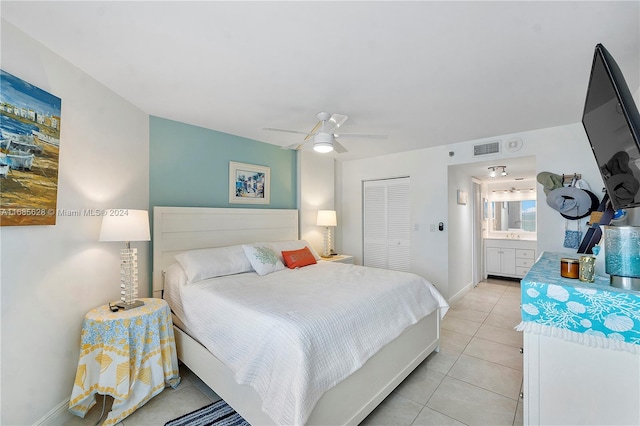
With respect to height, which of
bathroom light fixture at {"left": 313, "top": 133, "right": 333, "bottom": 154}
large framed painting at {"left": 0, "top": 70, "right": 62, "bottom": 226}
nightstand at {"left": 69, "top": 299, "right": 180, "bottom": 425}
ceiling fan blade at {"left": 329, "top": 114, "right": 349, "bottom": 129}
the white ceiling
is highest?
the white ceiling

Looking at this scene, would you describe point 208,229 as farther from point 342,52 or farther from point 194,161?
point 342,52

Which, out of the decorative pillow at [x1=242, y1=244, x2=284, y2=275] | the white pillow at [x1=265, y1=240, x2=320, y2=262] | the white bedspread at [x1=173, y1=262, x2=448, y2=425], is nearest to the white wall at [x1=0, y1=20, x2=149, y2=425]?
the white bedspread at [x1=173, y1=262, x2=448, y2=425]

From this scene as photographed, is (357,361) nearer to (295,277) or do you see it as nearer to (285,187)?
(295,277)

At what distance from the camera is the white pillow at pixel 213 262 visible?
8.84 ft

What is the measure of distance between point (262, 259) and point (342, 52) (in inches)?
84.8

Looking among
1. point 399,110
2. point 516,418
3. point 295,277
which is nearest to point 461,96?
point 399,110

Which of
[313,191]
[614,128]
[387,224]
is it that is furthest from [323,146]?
[387,224]

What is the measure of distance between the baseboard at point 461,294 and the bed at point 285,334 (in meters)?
1.75

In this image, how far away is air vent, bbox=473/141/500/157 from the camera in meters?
3.69

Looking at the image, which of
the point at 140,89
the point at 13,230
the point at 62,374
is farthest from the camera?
the point at 140,89

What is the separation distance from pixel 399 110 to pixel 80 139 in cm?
272

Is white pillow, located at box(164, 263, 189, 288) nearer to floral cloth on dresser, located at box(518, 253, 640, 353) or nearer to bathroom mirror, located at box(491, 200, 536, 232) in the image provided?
floral cloth on dresser, located at box(518, 253, 640, 353)

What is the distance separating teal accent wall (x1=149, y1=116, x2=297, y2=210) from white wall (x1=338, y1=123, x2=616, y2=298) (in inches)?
67.9

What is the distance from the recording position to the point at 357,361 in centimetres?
176
